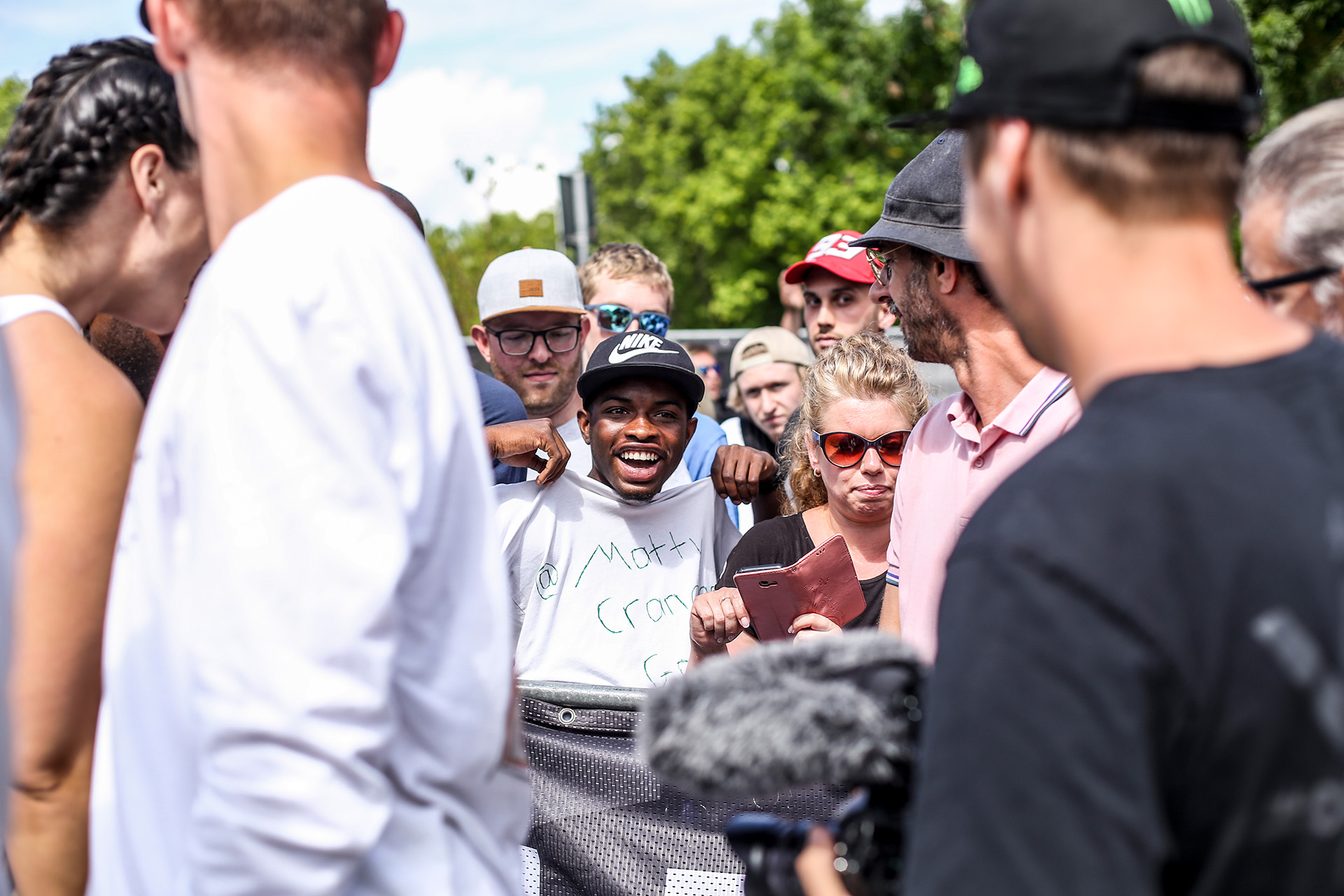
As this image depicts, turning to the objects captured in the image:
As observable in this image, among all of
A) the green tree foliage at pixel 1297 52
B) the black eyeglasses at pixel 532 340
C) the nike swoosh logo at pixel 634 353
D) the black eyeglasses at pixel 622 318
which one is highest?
the green tree foliage at pixel 1297 52

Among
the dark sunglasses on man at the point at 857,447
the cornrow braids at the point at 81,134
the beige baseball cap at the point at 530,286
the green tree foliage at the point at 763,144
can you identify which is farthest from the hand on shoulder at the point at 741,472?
the green tree foliage at the point at 763,144

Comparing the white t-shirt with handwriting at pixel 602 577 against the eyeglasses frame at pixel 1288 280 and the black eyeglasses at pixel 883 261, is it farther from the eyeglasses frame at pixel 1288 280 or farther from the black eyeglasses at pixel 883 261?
the eyeglasses frame at pixel 1288 280

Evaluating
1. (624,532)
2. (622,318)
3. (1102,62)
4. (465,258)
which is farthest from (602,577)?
(465,258)

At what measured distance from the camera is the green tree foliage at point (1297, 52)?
15453 millimetres

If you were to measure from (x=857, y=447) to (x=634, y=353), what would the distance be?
845 mm

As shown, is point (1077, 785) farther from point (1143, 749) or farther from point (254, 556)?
point (254, 556)

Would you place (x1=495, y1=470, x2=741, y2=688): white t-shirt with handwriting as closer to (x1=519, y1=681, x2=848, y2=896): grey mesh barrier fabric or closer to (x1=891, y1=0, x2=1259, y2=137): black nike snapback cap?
(x1=519, y1=681, x2=848, y2=896): grey mesh barrier fabric

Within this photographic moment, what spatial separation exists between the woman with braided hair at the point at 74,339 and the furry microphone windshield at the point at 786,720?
0.92 meters

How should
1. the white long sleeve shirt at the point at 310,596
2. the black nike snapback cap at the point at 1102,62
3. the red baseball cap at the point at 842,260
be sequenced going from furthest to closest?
the red baseball cap at the point at 842,260
the white long sleeve shirt at the point at 310,596
the black nike snapback cap at the point at 1102,62

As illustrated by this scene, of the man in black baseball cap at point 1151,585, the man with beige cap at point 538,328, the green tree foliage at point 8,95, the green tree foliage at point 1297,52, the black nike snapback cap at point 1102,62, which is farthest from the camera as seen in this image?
the green tree foliage at point 8,95

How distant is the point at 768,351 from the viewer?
606 cm

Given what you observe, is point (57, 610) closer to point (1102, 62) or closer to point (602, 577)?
point (1102, 62)

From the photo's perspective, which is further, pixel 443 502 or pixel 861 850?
pixel 443 502

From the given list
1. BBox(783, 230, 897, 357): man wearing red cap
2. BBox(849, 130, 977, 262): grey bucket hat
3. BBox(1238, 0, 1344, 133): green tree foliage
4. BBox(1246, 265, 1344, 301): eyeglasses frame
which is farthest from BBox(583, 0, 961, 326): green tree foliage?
BBox(1246, 265, 1344, 301): eyeglasses frame
